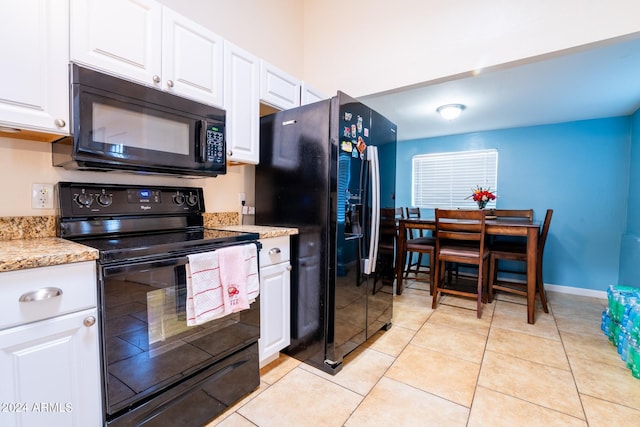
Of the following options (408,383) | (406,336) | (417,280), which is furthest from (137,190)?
(417,280)

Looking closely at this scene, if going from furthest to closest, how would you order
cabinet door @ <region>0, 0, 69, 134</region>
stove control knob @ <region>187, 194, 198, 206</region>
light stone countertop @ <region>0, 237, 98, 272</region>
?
stove control knob @ <region>187, 194, 198, 206</region> → cabinet door @ <region>0, 0, 69, 134</region> → light stone countertop @ <region>0, 237, 98, 272</region>

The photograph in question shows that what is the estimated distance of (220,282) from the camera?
53.1 inches

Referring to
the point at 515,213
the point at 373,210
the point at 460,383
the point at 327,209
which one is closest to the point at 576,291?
the point at 515,213

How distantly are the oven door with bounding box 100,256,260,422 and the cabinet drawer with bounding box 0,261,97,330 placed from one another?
0.05 metres

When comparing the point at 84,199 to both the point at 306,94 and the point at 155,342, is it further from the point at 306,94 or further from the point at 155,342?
the point at 306,94

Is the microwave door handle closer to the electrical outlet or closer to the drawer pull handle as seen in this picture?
the electrical outlet

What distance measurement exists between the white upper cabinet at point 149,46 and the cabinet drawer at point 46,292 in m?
0.87

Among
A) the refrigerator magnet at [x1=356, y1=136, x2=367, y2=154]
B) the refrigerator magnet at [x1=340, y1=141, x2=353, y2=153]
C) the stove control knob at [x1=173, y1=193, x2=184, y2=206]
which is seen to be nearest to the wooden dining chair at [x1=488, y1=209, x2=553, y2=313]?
the refrigerator magnet at [x1=356, y1=136, x2=367, y2=154]

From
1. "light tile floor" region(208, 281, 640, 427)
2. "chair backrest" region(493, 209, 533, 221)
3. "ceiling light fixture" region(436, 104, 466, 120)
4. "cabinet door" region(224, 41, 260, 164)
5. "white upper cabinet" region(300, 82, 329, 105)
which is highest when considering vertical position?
"ceiling light fixture" region(436, 104, 466, 120)

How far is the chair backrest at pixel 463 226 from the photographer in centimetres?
271

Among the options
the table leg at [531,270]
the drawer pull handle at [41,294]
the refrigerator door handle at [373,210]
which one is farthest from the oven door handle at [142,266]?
the table leg at [531,270]

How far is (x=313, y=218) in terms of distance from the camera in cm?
183

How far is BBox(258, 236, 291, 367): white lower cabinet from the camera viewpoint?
171 centimetres

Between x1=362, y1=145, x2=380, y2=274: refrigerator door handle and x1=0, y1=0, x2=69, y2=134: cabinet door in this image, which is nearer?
x1=0, y1=0, x2=69, y2=134: cabinet door
